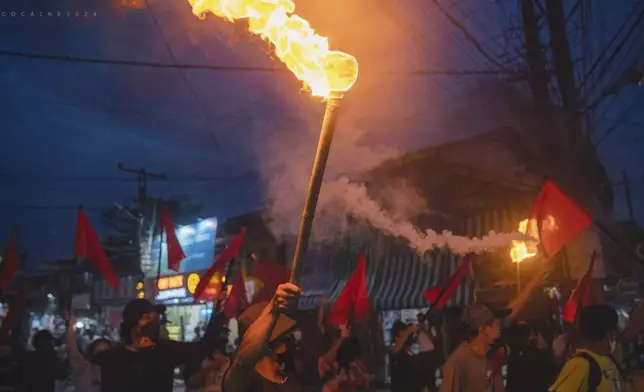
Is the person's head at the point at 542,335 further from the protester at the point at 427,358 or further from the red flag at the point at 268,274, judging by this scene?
the red flag at the point at 268,274

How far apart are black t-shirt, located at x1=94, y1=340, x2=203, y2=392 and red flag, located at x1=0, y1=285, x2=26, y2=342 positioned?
16.9ft

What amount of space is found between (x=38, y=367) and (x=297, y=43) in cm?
→ 575

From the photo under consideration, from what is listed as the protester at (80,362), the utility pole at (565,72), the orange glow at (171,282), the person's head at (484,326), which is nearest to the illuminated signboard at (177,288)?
the orange glow at (171,282)

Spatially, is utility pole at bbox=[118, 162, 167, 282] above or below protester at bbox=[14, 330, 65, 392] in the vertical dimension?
above

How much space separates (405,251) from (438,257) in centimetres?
118

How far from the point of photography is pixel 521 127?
14453 mm

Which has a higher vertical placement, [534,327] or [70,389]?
[534,327]

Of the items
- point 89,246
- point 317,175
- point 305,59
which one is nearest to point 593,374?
point 317,175

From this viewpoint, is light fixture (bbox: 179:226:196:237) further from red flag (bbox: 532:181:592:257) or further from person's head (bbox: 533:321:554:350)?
person's head (bbox: 533:321:554:350)

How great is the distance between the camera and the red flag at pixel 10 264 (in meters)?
11.3

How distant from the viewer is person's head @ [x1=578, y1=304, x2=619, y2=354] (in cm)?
419

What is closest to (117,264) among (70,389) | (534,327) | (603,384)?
(70,389)

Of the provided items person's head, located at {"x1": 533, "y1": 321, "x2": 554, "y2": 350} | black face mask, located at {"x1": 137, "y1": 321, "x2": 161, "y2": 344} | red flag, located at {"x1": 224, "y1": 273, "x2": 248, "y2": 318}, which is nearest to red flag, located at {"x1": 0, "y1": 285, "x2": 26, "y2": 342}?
red flag, located at {"x1": 224, "y1": 273, "x2": 248, "y2": 318}

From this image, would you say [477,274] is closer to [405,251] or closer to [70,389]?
[405,251]
